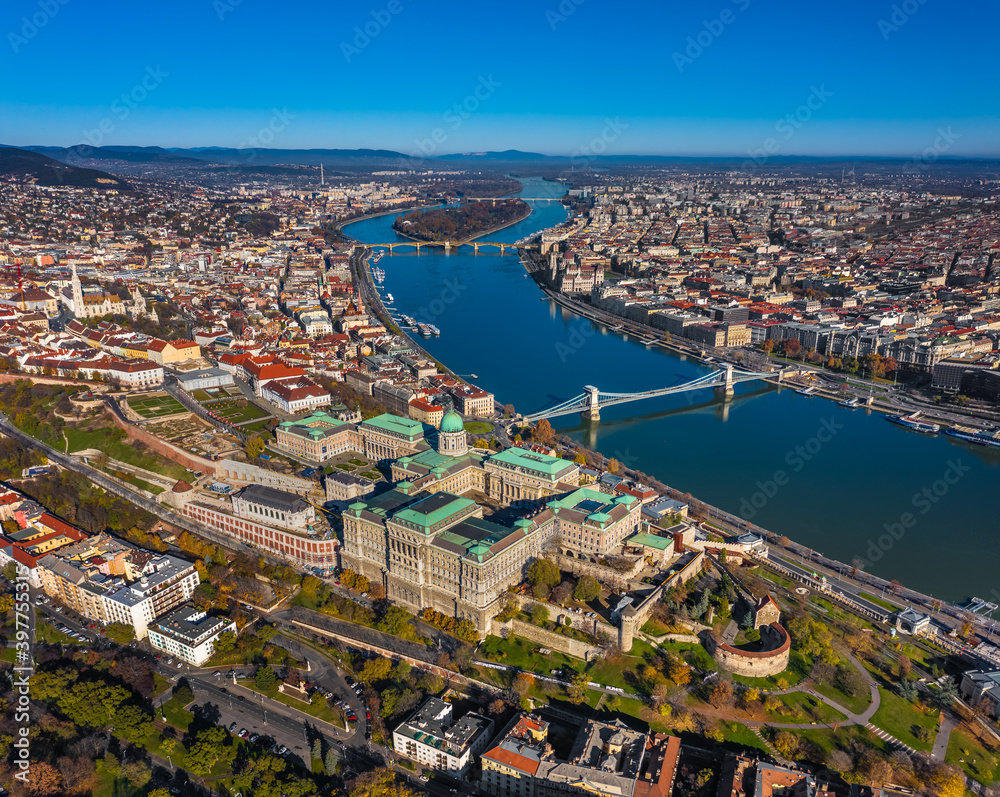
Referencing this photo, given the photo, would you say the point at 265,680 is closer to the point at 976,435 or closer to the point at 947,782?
the point at 947,782

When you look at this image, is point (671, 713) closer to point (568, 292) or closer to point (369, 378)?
point (369, 378)

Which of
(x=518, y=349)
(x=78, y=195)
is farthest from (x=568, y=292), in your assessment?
(x=78, y=195)

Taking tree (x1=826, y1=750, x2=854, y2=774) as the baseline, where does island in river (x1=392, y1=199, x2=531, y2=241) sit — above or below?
above

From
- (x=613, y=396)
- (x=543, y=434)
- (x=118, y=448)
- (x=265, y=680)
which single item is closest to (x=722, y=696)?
(x=265, y=680)

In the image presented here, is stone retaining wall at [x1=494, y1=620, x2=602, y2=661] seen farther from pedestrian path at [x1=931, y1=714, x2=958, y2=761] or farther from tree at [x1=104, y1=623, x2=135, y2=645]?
tree at [x1=104, y1=623, x2=135, y2=645]

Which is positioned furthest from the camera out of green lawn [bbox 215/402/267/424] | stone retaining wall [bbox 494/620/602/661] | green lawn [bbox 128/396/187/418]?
green lawn [bbox 215/402/267/424]

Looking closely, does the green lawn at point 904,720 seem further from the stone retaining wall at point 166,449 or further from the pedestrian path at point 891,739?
the stone retaining wall at point 166,449

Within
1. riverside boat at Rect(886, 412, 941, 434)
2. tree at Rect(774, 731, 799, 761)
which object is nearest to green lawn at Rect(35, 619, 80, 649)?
tree at Rect(774, 731, 799, 761)
